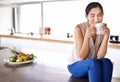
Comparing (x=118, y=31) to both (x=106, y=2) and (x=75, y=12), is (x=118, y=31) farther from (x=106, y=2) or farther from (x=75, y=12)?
(x=75, y=12)

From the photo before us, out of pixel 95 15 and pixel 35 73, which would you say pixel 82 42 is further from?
pixel 35 73

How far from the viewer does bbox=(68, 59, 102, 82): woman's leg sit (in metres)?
1.22

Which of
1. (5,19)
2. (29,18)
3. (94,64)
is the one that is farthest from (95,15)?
(5,19)

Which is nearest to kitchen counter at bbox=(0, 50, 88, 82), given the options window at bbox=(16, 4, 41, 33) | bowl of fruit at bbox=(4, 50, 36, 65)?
bowl of fruit at bbox=(4, 50, 36, 65)

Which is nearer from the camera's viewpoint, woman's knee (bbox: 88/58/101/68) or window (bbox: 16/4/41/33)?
woman's knee (bbox: 88/58/101/68)

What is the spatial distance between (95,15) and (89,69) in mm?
476

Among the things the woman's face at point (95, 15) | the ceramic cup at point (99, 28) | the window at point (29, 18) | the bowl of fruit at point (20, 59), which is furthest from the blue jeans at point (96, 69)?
the window at point (29, 18)

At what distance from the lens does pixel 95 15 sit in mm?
1502

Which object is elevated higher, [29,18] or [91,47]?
[29,18]

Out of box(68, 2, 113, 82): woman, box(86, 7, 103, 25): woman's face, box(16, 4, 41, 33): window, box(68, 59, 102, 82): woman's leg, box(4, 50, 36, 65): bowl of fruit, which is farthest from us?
box(16, 4, 41, 33): window

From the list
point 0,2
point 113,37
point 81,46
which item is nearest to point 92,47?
point 81,46

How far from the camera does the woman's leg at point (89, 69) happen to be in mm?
1224

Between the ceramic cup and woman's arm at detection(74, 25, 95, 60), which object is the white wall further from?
the ceramic cup

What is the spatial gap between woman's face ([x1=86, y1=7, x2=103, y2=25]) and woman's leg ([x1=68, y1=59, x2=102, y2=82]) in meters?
0.37
